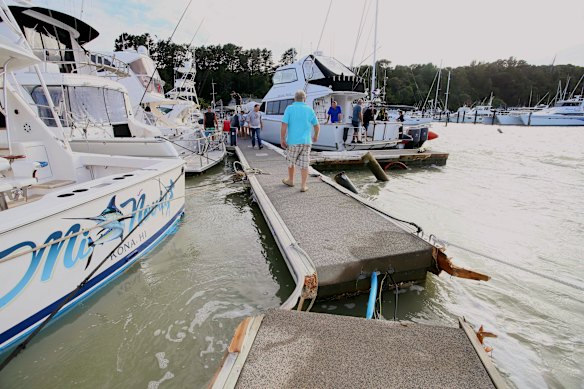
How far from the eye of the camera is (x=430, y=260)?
11.6ft

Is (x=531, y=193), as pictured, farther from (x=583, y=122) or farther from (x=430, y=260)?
(x=583, y=122)

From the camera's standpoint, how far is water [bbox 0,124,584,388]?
2.57 metres

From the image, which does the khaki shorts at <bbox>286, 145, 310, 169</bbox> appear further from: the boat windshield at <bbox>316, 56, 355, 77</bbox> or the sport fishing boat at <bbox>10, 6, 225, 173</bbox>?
the boat windshield at <bbox>316, 56, 355, 77</bbox>

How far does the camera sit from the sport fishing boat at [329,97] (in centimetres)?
1279

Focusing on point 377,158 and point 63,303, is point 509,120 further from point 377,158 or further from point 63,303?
point 63,303

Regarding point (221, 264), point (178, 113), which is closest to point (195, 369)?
point (221, 264)

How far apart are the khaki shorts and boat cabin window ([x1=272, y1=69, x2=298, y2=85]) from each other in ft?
34.6

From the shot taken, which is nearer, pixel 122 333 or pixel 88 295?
pixel 122 333

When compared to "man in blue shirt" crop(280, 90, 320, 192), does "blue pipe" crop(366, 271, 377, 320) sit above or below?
below

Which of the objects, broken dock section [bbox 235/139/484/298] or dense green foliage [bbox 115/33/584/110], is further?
dense green foliage [bbox 115/33/584/110]

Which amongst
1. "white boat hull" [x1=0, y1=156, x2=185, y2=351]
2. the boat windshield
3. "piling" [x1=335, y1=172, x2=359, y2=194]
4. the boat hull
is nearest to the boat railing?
"white boat hull" [x1=0, y1=156, x2=185, y2=351]

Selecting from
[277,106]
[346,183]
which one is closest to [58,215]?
[346,183]

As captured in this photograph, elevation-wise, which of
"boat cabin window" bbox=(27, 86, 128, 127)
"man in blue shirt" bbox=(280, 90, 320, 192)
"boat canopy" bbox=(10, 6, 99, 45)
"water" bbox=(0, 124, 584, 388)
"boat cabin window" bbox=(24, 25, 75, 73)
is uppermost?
"boat canopy" bbox=(10, 6, 99, 45)

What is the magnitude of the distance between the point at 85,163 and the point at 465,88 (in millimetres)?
102119
